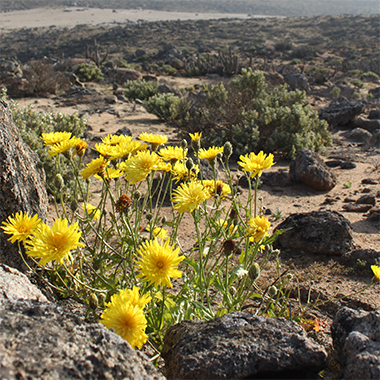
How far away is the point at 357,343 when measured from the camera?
4.68 ft

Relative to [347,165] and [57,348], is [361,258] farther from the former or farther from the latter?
[347,165]

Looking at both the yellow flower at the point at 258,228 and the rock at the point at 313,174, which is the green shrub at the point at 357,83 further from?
the yellow flower at the point at 258,228

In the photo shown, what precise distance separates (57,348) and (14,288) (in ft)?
1.93

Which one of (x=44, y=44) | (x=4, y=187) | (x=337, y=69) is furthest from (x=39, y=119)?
(x=44, y=44)

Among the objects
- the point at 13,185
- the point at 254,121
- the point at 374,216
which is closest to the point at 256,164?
the point at 13,185

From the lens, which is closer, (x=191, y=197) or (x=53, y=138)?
(x=191, y=197)

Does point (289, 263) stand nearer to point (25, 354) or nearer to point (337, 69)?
point (25, 354)

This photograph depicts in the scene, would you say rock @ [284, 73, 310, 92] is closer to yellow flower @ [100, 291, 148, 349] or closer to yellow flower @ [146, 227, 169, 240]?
yellow flower @ [146, 227, 169, 240]

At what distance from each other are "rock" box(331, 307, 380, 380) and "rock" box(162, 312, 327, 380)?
0.12 m

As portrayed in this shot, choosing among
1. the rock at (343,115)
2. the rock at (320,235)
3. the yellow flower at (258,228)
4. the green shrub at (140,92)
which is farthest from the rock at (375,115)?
the yellow flower at (258,228)

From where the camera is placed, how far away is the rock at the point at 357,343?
1296 millimetres

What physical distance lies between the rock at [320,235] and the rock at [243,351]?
184 centimetres

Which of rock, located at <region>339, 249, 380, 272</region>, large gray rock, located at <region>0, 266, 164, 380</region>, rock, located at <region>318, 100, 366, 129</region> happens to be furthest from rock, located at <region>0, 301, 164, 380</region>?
rock, located at <region>318, 100, 366, 129</region>

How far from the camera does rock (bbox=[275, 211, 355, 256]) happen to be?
3.17m
